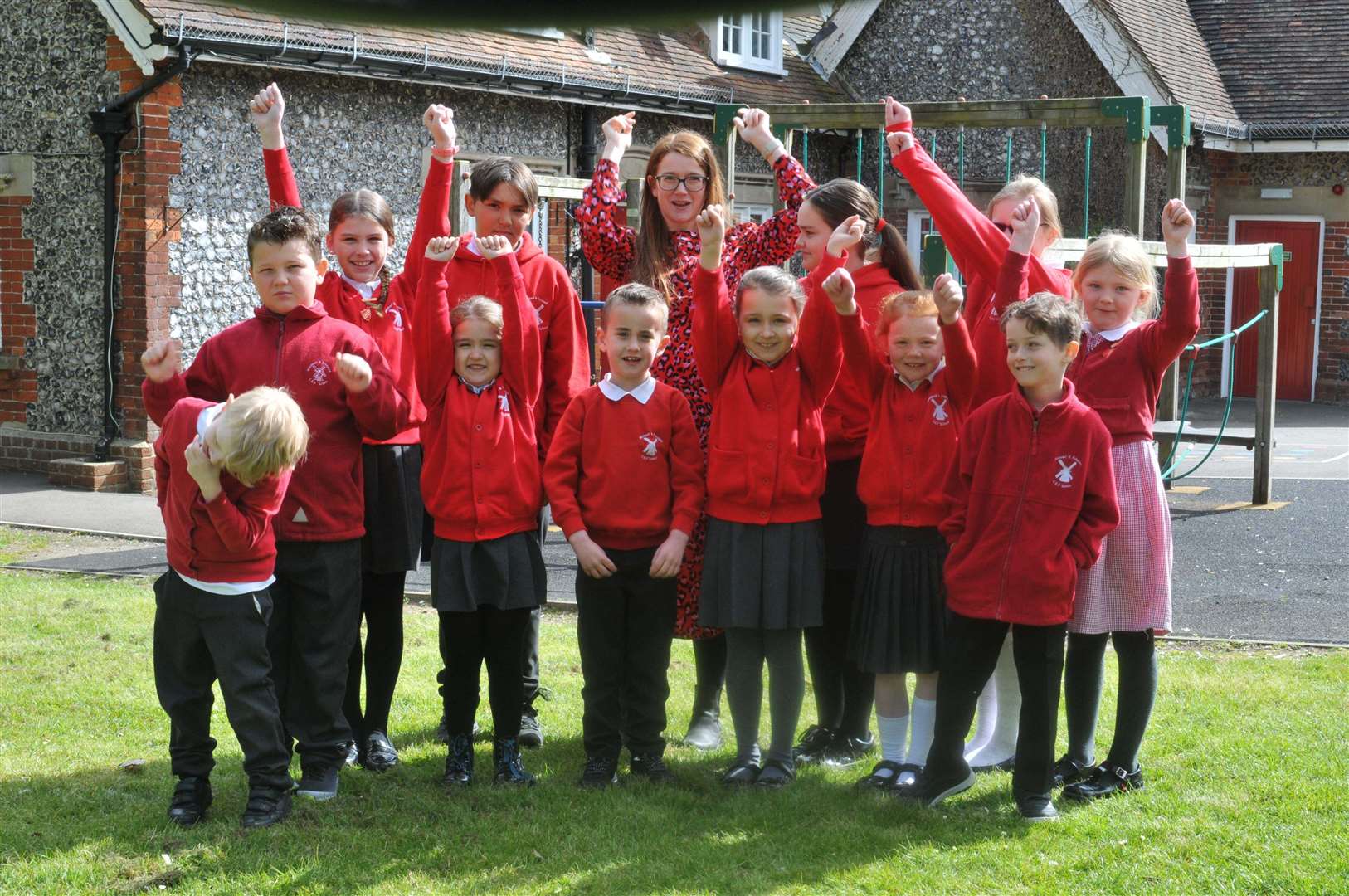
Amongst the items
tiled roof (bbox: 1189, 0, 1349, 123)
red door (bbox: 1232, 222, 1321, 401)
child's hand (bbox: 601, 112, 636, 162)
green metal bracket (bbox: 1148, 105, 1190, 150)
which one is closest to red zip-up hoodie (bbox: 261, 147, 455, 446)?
child's hand (bbox: 601, 112, 636, 162)

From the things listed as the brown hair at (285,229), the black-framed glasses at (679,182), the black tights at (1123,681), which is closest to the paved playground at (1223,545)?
the black tights at (1123,681)

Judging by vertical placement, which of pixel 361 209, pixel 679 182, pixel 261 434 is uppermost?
pixel 679 182

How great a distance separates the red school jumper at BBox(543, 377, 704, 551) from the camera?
4.18 metres

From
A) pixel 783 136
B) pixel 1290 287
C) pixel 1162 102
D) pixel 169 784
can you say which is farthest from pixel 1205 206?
pixel 169 784

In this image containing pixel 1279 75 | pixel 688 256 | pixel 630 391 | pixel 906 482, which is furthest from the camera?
pixel 1279 75

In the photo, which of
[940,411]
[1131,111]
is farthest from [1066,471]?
[1131,111]

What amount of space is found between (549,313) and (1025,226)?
56.1 inches

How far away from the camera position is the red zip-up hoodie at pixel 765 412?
163 inches

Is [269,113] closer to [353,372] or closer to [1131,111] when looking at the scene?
[353,372]

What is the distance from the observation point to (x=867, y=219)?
426 centimetres

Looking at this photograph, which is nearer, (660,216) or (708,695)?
(660,216)

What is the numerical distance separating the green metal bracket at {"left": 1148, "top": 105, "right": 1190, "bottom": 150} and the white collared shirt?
15.4 ft

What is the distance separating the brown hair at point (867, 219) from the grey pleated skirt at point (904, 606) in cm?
81

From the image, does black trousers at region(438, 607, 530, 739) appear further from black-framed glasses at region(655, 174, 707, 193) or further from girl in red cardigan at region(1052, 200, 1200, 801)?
girl in red cardigan at region(1052, 200, 1200, 801)
